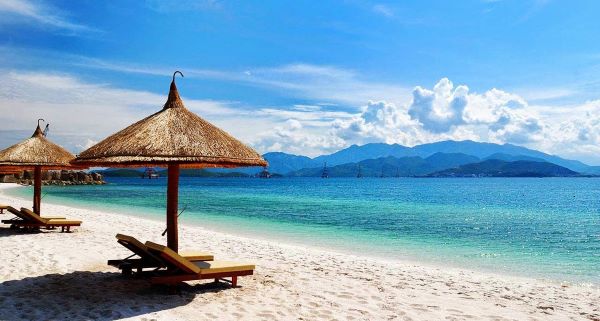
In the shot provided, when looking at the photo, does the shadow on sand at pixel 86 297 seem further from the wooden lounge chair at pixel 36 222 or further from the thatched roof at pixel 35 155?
the wooden lounge chair at pixel 36 222

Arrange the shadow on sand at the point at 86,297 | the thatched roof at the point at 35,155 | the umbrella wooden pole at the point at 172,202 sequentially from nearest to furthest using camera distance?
1. the shadow on sand at the point at 86,297
2. the umbrella wooden pole at the point at 172,202
3. the thatched roof at the point at 35,155

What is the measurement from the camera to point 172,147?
21.3 feet

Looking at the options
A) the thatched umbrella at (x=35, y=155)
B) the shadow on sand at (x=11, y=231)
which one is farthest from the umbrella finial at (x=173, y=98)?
the shadow on sand at (x=11, y=231)

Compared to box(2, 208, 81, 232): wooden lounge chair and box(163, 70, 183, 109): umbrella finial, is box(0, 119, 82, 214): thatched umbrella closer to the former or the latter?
box(2, 208, 81, 232): wooden lounge chair

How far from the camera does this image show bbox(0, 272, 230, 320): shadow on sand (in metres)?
5.53

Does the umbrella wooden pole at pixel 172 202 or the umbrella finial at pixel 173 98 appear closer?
the umbrella wooden pole at pixel 172 202

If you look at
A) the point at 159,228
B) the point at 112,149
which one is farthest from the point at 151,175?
the point at 112,149

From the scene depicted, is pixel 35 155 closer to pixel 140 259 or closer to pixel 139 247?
pixel 140 259

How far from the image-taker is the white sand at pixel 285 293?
19.1 ft

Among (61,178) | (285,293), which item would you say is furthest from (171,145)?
(61,178)

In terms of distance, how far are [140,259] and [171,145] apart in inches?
78.2

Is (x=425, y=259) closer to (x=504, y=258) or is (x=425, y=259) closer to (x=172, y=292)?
(x=504, y=258)

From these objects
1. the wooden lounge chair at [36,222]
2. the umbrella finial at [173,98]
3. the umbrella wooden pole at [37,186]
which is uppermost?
the umbrella finial at [173,98]

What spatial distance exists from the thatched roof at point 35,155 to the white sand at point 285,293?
2.17m
